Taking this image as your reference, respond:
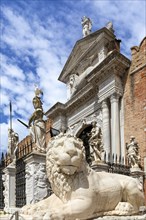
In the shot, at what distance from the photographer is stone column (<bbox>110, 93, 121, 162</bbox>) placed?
1222cm

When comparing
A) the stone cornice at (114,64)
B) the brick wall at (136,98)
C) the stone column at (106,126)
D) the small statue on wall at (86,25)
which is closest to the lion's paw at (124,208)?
the brick wall at (136,98)

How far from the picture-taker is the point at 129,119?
12281 mm

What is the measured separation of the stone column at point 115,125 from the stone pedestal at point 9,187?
3.87 metres

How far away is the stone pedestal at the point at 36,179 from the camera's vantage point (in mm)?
8453

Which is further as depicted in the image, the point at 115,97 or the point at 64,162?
the point at 115,97

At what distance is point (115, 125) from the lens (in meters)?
12.5

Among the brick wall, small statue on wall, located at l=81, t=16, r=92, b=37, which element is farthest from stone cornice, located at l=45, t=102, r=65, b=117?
the brick wall

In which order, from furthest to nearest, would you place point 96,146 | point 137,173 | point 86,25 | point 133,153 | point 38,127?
point 86,25
point 133,153
point 137,173
point 96,146
point 38,127

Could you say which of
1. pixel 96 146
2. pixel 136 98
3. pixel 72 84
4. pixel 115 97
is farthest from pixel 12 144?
pixel 72 84

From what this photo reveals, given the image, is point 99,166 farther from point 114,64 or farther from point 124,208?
point 124,208

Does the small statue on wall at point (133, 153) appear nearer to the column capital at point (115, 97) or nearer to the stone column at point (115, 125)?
the stone column at point (115, 125)

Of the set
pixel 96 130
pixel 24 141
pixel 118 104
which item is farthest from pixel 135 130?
pixel 24 141

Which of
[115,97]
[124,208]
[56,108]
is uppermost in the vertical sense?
[56,108]

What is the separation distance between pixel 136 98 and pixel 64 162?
8846mm
